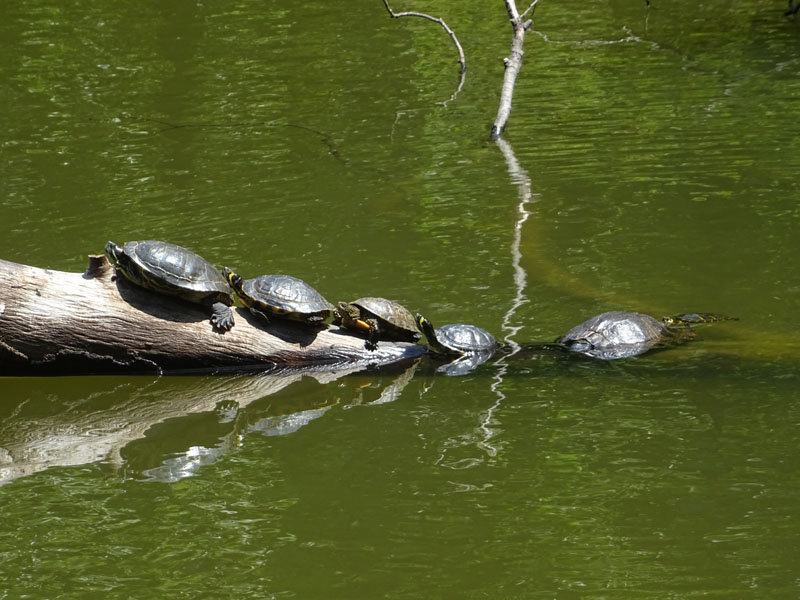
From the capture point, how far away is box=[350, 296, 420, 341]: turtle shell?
6.19 meters

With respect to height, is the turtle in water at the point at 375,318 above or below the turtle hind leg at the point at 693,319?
above

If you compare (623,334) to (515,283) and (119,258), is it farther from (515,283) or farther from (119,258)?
(119,258)

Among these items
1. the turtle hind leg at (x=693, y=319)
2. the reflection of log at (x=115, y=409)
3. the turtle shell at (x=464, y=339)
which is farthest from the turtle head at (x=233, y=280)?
the turtle hind leg at (x=693, y=319)

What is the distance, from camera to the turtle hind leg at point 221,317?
6.01 m

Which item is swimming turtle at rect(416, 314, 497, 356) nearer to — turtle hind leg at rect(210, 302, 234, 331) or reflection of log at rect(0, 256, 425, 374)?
reflection of log at rect(0, 256, 425, 374)

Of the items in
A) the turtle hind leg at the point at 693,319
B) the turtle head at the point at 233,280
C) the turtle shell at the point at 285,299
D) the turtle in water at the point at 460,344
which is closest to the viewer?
the turtle shell at the point at 285,299

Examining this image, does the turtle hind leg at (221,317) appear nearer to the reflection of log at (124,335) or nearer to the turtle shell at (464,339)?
the reflection of log at (124,335)

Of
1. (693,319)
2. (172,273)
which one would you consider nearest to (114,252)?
(172,273)

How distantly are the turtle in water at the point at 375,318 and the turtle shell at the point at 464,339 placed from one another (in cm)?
20

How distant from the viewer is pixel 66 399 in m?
6.18

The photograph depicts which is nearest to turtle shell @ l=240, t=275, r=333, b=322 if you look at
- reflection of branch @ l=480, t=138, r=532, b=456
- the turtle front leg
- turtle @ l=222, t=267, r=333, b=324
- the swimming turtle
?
A: turtle @ l=222, t=267, r=333, b=324

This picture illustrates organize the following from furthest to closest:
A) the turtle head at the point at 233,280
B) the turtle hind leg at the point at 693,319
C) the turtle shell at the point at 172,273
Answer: the turtle hind leg at the point at 693,319 → the turtle head at the point at 233,280 → the turtle shell at the point at 172,273

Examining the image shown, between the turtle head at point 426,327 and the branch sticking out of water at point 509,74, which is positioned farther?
the branch sticking out of water at point 509,74

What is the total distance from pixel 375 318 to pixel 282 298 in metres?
0.57
